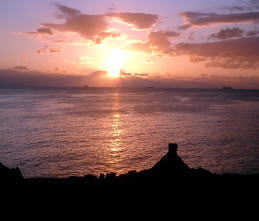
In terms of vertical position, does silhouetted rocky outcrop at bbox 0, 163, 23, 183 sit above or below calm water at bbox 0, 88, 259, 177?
above

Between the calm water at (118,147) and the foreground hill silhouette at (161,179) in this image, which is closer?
the foreground hill silhouette at (161,179)

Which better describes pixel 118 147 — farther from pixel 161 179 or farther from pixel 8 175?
pixel 161 179

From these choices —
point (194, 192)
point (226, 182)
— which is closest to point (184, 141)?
point (226, 182)

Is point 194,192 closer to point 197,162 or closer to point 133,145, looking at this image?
point 197,162

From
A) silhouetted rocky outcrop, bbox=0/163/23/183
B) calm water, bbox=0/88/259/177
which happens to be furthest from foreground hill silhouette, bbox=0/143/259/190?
calm water, bbox=0/88/259/177

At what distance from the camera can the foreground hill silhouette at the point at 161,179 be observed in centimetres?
2591

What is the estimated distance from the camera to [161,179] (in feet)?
84.9

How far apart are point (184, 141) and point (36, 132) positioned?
1723 inches

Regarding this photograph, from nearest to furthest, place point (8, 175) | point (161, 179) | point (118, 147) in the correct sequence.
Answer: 1. point (161, 179)
2. point (8, 175)
3. point (118, 147)

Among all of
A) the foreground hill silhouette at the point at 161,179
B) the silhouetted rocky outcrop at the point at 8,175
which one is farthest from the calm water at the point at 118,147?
the silhouetted rocky outcrop at the point at 8,175

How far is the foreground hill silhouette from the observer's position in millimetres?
25906

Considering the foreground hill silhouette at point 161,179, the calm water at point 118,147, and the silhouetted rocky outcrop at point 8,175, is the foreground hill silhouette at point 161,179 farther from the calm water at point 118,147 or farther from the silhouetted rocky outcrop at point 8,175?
the calm water at point 118,147

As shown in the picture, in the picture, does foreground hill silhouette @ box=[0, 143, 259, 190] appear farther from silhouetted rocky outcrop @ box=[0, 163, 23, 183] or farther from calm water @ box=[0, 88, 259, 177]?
calm water @ box=[0, 88, 259, 177]

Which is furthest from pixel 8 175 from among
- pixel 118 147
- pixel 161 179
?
pixel 118 147
